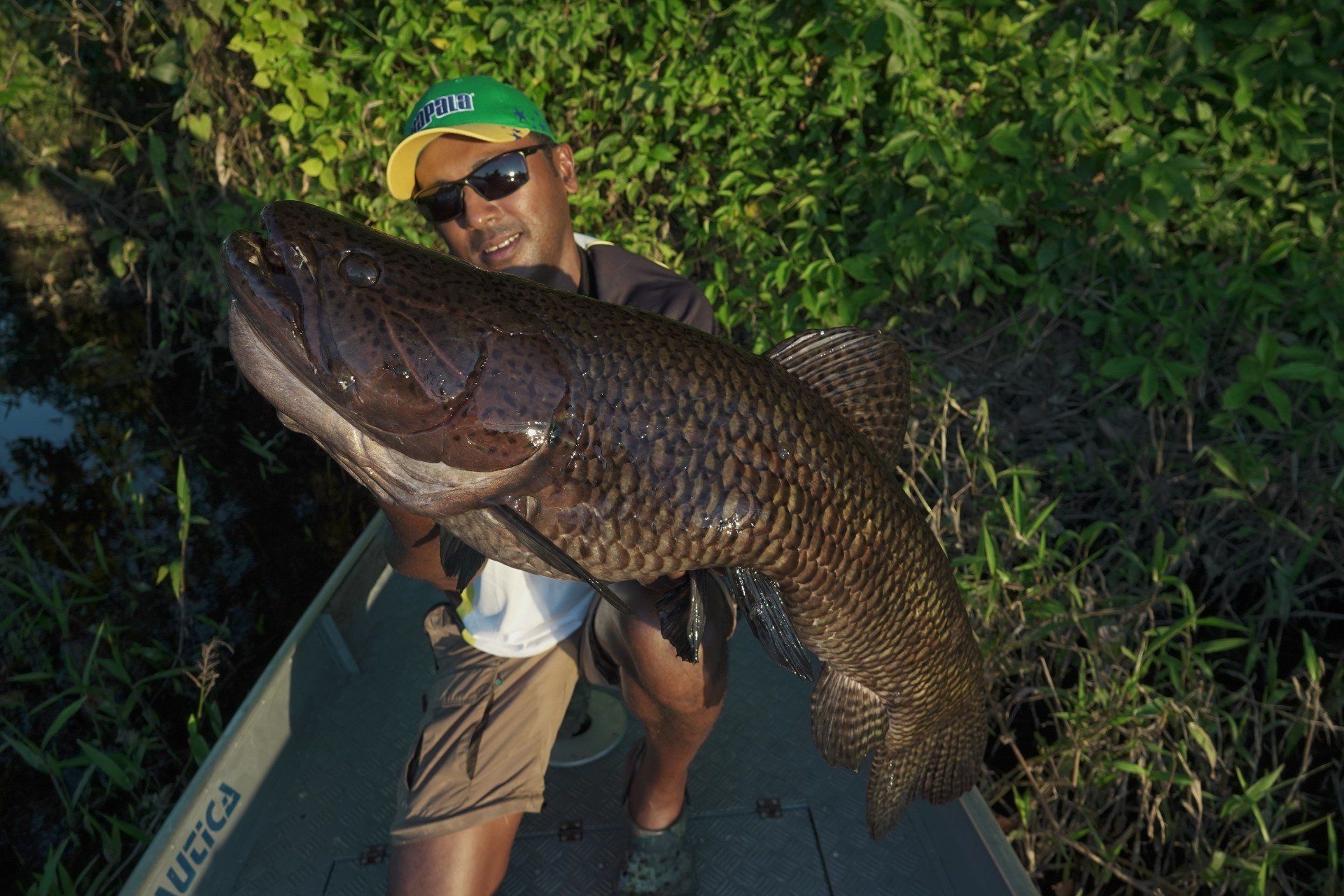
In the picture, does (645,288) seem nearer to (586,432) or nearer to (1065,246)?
(586,432)

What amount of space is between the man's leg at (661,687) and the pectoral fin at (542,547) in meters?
0.38

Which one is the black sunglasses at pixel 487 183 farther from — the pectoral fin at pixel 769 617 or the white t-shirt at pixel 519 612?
the pectoral fin at pixel 769 617

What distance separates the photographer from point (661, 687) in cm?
186

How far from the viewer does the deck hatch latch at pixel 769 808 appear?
232cm

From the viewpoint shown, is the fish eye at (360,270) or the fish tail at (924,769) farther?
the fish tail at (924,769)

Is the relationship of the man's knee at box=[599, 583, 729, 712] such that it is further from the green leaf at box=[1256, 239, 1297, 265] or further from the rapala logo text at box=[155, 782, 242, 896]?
the green leaf at box=[1256, 239, 1297, 265]

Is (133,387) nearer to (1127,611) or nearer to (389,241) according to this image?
(389,241)

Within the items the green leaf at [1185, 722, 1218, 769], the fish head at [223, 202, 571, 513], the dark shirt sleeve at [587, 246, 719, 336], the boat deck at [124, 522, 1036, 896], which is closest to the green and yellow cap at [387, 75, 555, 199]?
the dark shirt sleeve at [587, 246, 719, 336]

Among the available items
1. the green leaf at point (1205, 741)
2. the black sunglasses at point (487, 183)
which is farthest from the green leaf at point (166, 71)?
the green leaf at point (1205, 741)

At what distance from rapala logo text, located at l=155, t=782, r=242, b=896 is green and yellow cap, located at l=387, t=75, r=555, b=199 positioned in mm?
1783

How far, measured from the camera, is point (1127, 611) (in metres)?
2.63

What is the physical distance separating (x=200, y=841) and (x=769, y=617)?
170 cm

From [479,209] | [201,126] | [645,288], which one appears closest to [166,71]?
[201,126]

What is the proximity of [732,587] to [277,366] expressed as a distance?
91 centimetres
